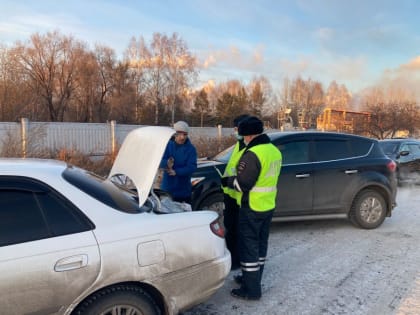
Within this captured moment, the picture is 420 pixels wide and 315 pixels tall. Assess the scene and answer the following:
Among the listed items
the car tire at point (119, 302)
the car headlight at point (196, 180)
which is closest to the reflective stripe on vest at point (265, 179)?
the car tire at point (119, 302)

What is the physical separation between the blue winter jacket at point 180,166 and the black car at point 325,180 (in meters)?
0.86

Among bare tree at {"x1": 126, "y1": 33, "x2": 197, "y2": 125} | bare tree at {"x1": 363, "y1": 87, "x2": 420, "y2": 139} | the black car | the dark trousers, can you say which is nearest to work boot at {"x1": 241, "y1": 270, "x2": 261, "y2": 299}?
the dark trousers

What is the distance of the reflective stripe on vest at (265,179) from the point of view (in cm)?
353

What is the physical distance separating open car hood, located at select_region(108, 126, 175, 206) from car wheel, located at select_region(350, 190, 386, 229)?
4228mm

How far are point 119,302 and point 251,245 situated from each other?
60.8 inches

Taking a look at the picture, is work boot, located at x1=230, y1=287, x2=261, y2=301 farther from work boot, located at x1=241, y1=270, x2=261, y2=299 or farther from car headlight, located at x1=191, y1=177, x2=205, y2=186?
car headlight, located at x1=191, y1=177, x2=205, y2=186

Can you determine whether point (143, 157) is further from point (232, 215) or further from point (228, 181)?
point (232, 215)

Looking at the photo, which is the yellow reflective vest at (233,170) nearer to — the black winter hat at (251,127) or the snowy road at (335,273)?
the black winter hat at (251,127)

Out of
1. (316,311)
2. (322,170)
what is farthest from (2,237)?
(322,170)

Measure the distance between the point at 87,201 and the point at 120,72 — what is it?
4480 cm

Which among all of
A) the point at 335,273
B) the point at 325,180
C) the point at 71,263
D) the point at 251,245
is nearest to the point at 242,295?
the point at 251,245

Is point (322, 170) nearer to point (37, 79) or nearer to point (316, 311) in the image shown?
point (316, 311)

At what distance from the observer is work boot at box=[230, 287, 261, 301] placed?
146 inches

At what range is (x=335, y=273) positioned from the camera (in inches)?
174
